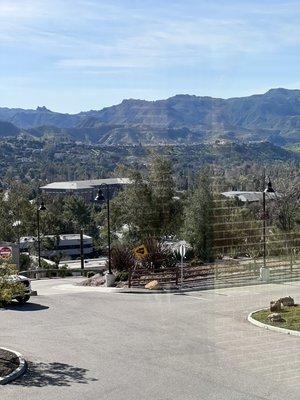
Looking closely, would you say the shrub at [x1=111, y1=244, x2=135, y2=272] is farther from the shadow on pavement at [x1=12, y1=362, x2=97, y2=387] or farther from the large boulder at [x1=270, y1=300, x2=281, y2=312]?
the shadow on pavement at [x1=12, y1=362, x2=97, y2=387]

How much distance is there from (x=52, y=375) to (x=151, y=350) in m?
2.19

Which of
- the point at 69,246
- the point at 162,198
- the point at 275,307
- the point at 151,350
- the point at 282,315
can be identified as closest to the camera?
the point at 151,350

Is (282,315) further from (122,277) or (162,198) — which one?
(162,198)

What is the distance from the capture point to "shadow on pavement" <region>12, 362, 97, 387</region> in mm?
9508

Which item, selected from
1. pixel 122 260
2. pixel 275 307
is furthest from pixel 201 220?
pixel 275 307

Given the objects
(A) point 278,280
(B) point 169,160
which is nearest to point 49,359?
(A) point 278,280

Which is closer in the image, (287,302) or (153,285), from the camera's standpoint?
(287,302)

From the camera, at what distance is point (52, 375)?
9.95 meters

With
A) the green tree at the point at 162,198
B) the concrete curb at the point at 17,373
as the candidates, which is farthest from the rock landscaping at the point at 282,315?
the green tree at the point at 162,198

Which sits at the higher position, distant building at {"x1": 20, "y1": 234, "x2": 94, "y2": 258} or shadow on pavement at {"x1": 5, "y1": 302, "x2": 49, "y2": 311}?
shadow on pavement at {"x1": 5, "y1": 302, "x2": 49, "y2": 311}

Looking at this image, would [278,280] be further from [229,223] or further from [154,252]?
[154,252]

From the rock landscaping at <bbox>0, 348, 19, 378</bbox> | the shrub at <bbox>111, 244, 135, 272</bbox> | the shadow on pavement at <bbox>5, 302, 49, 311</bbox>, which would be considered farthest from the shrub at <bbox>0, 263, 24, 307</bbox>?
the shrub at <bbox>111, 244, 135, 272</bbox>

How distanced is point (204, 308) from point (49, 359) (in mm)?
6460

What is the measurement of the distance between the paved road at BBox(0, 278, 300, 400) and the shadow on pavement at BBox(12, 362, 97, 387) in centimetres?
1
